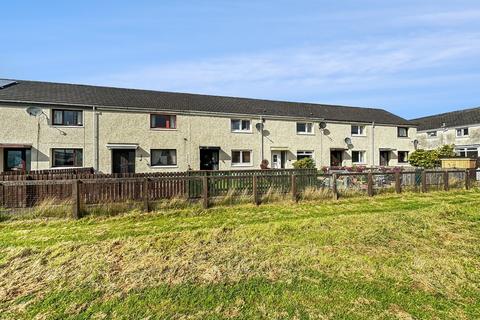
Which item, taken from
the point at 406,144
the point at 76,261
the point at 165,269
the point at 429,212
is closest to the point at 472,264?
the point at 429,212

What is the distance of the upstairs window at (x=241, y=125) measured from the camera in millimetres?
23964

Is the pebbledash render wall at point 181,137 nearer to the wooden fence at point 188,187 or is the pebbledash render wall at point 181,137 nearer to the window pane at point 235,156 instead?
the window pane at point 235,156

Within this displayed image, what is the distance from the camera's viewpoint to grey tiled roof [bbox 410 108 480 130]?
1395 inches

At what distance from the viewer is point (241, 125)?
2414 centimetres

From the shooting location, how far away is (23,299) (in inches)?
163

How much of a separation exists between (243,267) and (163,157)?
17707 mm

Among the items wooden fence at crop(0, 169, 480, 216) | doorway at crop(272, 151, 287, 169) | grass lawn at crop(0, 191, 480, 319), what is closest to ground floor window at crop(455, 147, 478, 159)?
doorway at crop(272, 151, 287, 169)

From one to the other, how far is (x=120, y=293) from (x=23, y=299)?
4.31 ft

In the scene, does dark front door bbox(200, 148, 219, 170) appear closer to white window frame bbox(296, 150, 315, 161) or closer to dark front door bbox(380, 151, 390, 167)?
white window frame bbox(296, 150, 315, 161)

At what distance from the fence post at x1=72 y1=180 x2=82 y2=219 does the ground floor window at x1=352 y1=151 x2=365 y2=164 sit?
81.5ft

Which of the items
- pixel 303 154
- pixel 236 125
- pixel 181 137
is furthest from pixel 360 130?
pixel 181 137

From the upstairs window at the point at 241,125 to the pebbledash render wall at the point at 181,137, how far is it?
329mm

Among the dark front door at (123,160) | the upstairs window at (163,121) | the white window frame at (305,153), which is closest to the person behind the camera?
the dark front door at (123,160)

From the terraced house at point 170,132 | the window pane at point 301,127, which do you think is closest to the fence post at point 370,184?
the terraced house at point 170,132
